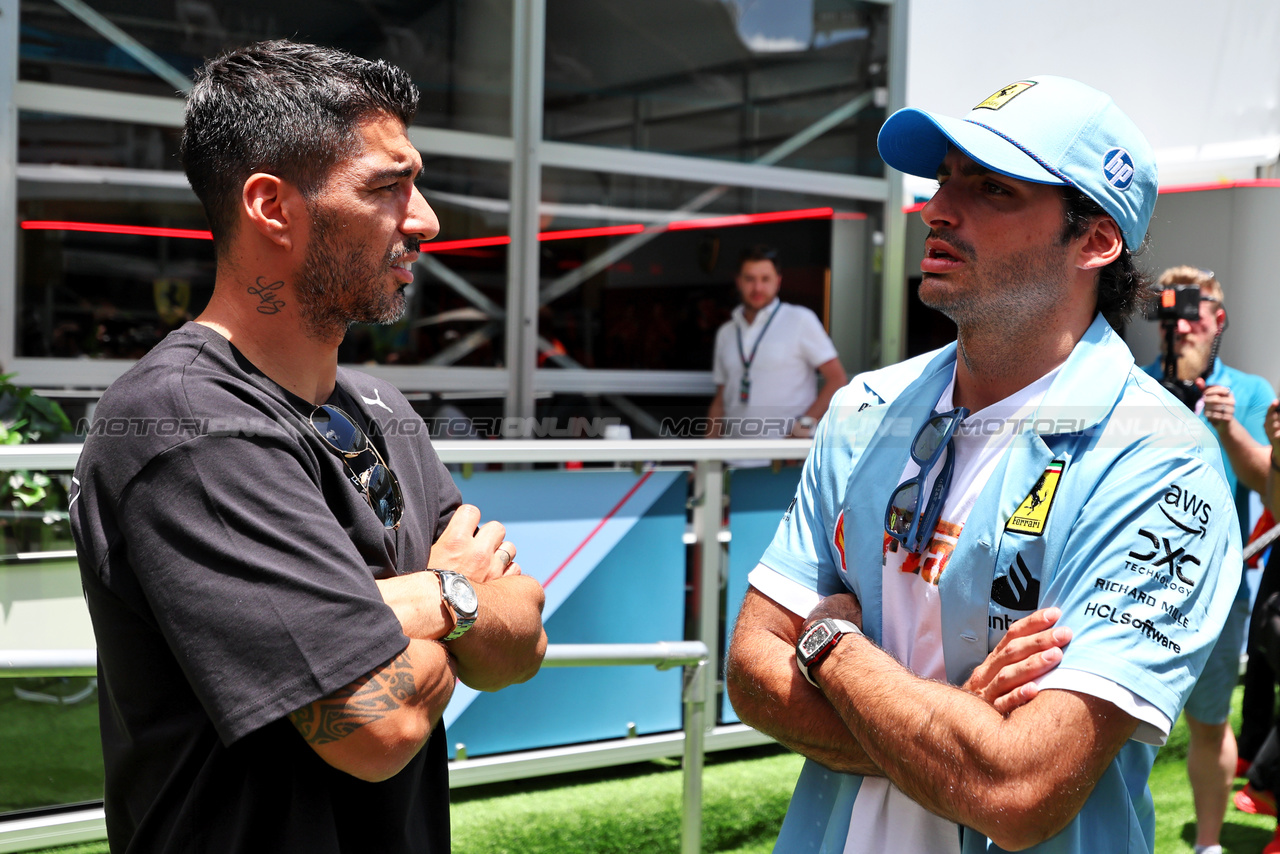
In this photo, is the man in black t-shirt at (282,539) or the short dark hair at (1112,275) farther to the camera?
the short dark hair at (1112,275)

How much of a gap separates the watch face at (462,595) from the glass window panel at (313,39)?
542 centimetres

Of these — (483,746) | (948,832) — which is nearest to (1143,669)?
(948,832)

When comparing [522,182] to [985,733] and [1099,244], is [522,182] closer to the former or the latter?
[1099,244]

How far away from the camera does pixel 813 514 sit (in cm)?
177

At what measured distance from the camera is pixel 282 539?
1.25 meters

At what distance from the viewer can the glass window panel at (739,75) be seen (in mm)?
7359

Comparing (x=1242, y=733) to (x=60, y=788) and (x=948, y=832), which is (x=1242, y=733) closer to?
(x=948, y=832)

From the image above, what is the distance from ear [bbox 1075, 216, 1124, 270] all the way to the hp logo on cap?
0.06 meters

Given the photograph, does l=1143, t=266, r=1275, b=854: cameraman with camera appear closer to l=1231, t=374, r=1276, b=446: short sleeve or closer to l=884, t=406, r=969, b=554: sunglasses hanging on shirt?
l=1231, t=374, r=1276, b=446: short sleeve

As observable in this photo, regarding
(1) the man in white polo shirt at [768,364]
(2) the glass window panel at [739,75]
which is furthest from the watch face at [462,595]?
(2) the glass window panel at [739,75]

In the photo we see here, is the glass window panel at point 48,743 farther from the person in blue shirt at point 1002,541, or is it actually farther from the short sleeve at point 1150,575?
the short sleeve at point 1150,575

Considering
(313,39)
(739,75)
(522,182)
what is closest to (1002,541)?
(522,182)

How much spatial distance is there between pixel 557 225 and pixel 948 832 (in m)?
5.93

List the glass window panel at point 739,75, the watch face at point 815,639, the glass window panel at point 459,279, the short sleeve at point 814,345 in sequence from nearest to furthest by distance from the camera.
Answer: the watch face at point 815,639, the short sleeve at point 814,345, the glass window panel at point 459,279, the glass window panel at point 739,75
